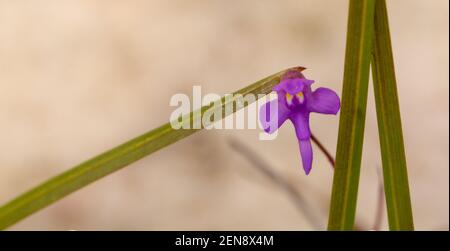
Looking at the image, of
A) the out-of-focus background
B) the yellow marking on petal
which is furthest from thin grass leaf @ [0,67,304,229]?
the out-of-focus background

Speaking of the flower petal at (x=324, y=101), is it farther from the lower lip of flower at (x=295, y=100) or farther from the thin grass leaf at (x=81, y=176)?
the thin grass leaf at (x=81, y=176)

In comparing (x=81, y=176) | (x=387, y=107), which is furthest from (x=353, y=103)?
(x=81, y=176)

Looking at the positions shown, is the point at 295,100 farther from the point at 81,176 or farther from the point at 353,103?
the point at 81,176

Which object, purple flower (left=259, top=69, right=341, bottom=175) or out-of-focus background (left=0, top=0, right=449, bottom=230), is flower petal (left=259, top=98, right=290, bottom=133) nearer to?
purple flower (left=259, top=69, right=341, bottom=175)

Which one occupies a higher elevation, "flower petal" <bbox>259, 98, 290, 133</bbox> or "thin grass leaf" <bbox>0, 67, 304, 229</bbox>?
"flower petal" <bbox>259, 98, 290, 133</bbox>
